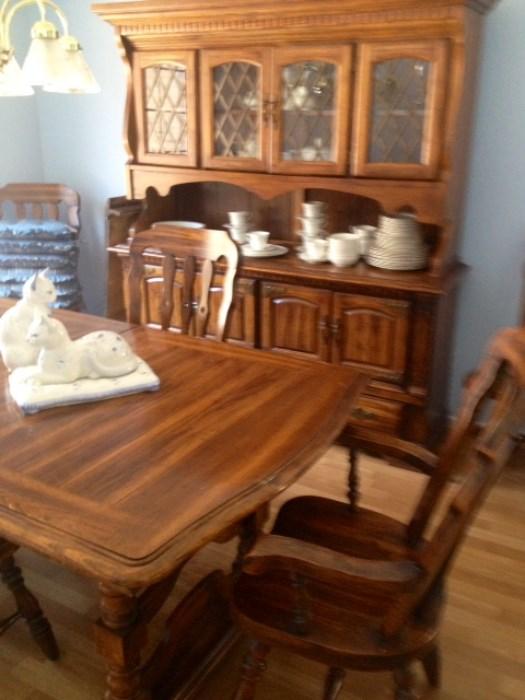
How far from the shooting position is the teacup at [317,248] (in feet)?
8.81

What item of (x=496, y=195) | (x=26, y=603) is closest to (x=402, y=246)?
(x=496, y=195)

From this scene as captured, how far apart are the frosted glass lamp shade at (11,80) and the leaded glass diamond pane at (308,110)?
1.28 meters

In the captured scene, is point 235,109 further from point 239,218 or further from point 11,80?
point 11,80

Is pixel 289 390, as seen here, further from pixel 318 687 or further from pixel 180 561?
pixel 318 687

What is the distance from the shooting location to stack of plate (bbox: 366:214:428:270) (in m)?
2.55

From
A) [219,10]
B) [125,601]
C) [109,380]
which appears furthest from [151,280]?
[125,601]

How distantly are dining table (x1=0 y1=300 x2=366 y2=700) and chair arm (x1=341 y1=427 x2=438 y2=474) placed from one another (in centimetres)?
10

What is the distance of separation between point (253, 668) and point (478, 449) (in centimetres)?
64

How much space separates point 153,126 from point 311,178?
0.83m

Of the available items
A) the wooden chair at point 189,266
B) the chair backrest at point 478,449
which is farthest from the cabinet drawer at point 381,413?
the chair backrest at point 478,449

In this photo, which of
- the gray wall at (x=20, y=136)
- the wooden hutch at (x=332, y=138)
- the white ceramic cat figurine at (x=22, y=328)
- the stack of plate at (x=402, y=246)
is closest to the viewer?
the white ceramic cat figurine at (x=22, y=328)

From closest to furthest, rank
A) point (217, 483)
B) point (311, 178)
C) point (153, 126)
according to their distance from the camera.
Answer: point (217, 483), point (311, 178), point (153, 126)

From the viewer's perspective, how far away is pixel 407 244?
255 centimetres

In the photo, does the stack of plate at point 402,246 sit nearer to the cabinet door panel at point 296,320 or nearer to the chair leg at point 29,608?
the cabinet door panel at point 296,320
